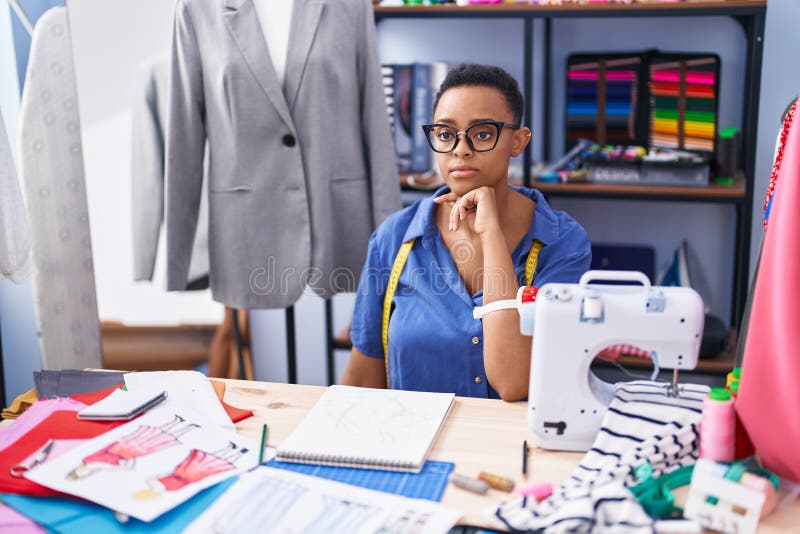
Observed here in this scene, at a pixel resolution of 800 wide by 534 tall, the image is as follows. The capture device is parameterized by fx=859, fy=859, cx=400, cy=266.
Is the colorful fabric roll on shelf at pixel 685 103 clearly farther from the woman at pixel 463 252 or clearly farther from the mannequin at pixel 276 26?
the mannequin at pixel 276 26

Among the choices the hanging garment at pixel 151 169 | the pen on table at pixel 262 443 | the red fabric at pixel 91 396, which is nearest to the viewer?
the pen on table at pixel 262 443

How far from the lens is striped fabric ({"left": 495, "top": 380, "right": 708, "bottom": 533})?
43.9 inches

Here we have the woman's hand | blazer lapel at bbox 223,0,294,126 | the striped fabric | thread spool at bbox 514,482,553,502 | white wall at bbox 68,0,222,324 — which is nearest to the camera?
the striped fabric

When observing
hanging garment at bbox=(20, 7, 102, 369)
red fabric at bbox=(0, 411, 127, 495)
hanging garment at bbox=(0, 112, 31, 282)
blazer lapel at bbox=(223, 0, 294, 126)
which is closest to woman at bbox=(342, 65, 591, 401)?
red fabric at bbox=(0, 411, 127, 495)

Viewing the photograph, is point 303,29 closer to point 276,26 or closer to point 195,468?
point 276,26

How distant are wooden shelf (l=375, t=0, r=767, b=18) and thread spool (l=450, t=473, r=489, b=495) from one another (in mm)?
1739

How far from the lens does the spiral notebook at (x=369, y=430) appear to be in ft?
4.32

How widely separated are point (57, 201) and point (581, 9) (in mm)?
1621

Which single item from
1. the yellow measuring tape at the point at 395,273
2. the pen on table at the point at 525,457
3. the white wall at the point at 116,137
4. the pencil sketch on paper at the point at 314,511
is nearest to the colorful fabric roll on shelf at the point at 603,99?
the yellow measuring tape at the point at 395,273

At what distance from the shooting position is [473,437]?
140 centimetres

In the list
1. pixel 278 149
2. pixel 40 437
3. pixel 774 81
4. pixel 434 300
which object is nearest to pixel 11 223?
pixel 278 149

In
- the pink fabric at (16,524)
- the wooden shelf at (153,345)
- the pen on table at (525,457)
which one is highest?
the pen on table at (525,457)

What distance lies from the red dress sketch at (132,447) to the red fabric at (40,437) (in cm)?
6

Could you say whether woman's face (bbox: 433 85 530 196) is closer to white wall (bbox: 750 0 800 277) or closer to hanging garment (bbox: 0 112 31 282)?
hanging garment (bbox: 0 112 31 282)
